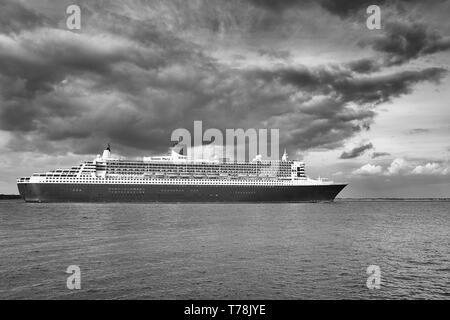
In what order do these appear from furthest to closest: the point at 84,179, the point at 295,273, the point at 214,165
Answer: the point at 214,165 < the point at 84,179 < the point at 295,273

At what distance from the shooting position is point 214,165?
102m

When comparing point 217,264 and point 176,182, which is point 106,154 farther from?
point 217,264

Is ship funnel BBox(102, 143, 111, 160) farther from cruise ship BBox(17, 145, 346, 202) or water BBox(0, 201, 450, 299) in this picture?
water BBox(0, 201, 450, 299)

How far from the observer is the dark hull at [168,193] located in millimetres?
90500

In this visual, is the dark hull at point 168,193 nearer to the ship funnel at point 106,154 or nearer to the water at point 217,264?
the ship funnel at point 106,154

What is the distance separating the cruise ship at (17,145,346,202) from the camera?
299ft

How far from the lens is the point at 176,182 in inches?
3780

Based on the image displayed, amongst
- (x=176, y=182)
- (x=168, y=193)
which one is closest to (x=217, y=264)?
(x=168, y=193)

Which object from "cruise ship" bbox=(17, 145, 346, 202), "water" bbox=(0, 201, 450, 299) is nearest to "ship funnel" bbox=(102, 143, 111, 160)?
"cruise ship" bbox=(17, 145, 346, 202)

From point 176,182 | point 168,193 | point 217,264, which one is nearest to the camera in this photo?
point 217,264

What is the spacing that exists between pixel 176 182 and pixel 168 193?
3561 mm
